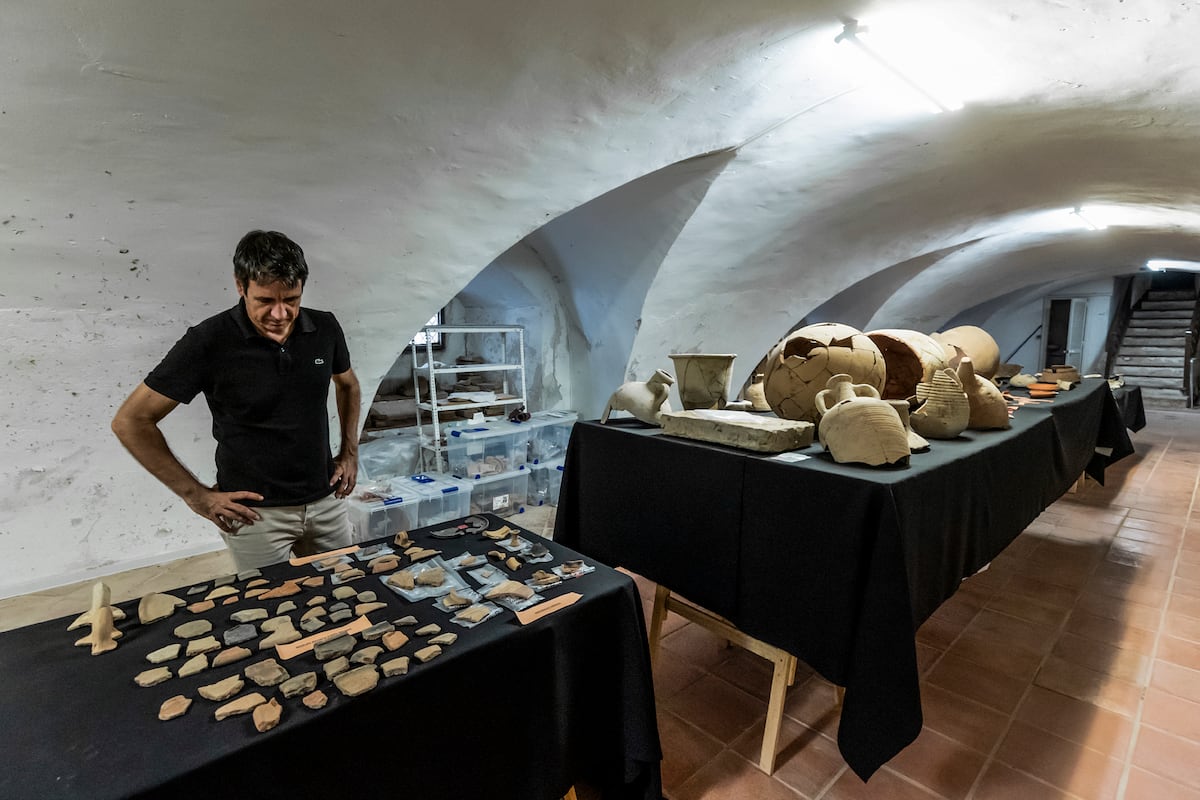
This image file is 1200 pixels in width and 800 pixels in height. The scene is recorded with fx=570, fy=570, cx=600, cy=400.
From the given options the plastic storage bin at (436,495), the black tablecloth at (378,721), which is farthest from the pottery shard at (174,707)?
the plastic storage bin at (436,495)

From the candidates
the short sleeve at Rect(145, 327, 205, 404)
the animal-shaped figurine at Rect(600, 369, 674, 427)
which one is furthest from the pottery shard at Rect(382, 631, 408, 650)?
the animal-shaped figurine at Rect(600, 369, 674, 427)

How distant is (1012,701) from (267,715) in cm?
252

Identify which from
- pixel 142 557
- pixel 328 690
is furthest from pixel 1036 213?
pixel 142 557

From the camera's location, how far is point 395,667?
978mm

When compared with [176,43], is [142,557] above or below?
below

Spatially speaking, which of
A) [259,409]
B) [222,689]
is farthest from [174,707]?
[259,409]

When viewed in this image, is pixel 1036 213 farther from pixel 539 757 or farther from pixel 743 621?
pixel 539 757

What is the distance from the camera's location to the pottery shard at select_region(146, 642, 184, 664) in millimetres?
1013

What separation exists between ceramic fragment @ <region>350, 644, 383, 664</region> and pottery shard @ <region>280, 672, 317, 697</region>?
7 centimetres

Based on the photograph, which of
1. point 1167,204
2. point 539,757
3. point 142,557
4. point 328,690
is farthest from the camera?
point 1167,204

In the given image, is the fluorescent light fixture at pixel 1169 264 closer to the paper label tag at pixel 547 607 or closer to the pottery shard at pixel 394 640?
the paper label tag at pixel 547 607

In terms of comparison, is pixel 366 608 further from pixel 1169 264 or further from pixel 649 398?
pixel 1169 264

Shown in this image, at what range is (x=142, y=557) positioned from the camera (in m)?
3.18

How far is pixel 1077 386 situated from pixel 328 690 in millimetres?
4952
